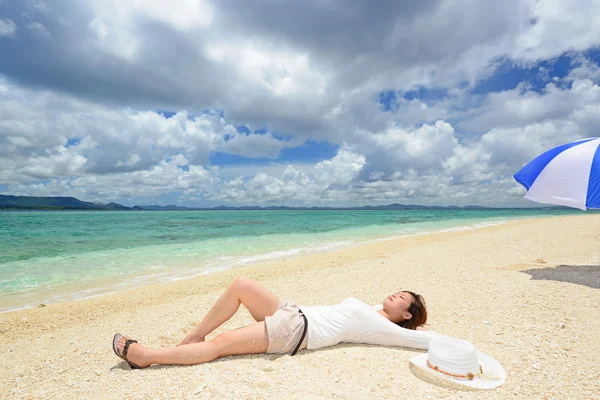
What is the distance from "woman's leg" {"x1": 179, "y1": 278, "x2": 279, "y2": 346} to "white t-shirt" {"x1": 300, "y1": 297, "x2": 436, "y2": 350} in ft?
1.39

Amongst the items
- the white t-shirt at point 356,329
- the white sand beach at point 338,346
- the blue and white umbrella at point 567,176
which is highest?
the blue and white umbrella at point 567,176

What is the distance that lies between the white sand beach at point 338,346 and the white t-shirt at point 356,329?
0.12 metres

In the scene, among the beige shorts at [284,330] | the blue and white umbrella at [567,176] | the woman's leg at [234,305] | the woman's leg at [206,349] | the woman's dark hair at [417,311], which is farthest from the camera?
the blue and white umbrella at [567,176]

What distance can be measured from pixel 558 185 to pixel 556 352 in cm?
479

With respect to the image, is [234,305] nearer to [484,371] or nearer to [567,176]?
[484,371]

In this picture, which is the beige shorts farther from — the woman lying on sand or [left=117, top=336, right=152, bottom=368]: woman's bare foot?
[left=117, top=336, right=152, bottom=368]: woman's bare foot

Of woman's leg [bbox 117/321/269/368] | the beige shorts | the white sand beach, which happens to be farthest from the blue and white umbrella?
woman's leg [bbox 117/321/269/368]

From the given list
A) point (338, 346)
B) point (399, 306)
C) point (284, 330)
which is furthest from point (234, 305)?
point (399, 306)

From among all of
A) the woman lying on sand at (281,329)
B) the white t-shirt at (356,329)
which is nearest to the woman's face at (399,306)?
the woman lying on sand at (281,329)

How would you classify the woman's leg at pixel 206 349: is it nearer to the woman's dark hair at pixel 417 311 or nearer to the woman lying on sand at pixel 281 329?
the woman lying on sand at pixel 281 329

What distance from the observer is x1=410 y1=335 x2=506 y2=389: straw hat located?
2789 mm

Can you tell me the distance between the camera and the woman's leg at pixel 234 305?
3.48 m

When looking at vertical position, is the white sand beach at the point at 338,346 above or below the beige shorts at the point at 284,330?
below

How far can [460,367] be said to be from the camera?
2814 mm
